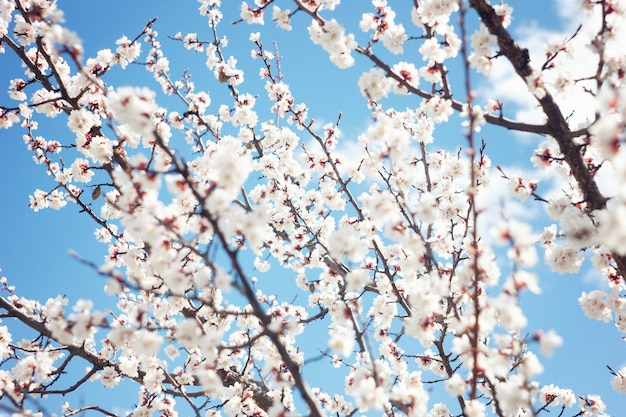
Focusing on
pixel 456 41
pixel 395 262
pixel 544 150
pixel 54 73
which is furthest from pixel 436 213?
pixel 54 73

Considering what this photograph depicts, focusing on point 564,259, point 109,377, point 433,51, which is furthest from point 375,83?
point 109,377

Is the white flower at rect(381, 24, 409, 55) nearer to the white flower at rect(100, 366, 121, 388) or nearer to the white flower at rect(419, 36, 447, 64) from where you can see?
the white flower at rect(419, 36, 447, 64)

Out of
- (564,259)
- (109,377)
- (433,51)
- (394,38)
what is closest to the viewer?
(564,259)

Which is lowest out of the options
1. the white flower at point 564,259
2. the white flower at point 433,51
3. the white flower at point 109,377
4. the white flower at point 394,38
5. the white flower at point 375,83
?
the white flower at point 109,377

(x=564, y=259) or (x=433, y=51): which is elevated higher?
(x=433, y=51)

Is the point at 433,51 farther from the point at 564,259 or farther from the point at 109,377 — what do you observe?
the point at 109,377

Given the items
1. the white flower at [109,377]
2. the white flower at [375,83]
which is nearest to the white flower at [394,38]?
the white flower at [375,83]

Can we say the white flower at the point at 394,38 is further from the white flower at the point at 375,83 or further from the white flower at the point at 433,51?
the white flower at the point at 375,83

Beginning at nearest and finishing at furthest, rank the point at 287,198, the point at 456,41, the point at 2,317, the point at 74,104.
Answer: the point at 456,41
the point at 2,317
the point at 74,104
the point at 287,198

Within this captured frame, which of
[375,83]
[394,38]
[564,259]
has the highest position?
[394,38]

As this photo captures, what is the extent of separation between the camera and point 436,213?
3.37 meters

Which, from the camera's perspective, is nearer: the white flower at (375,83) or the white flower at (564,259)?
the white flower at (564,259)

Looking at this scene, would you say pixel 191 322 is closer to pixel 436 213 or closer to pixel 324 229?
pixel 436 213

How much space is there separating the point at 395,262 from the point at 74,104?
5.15 metres
